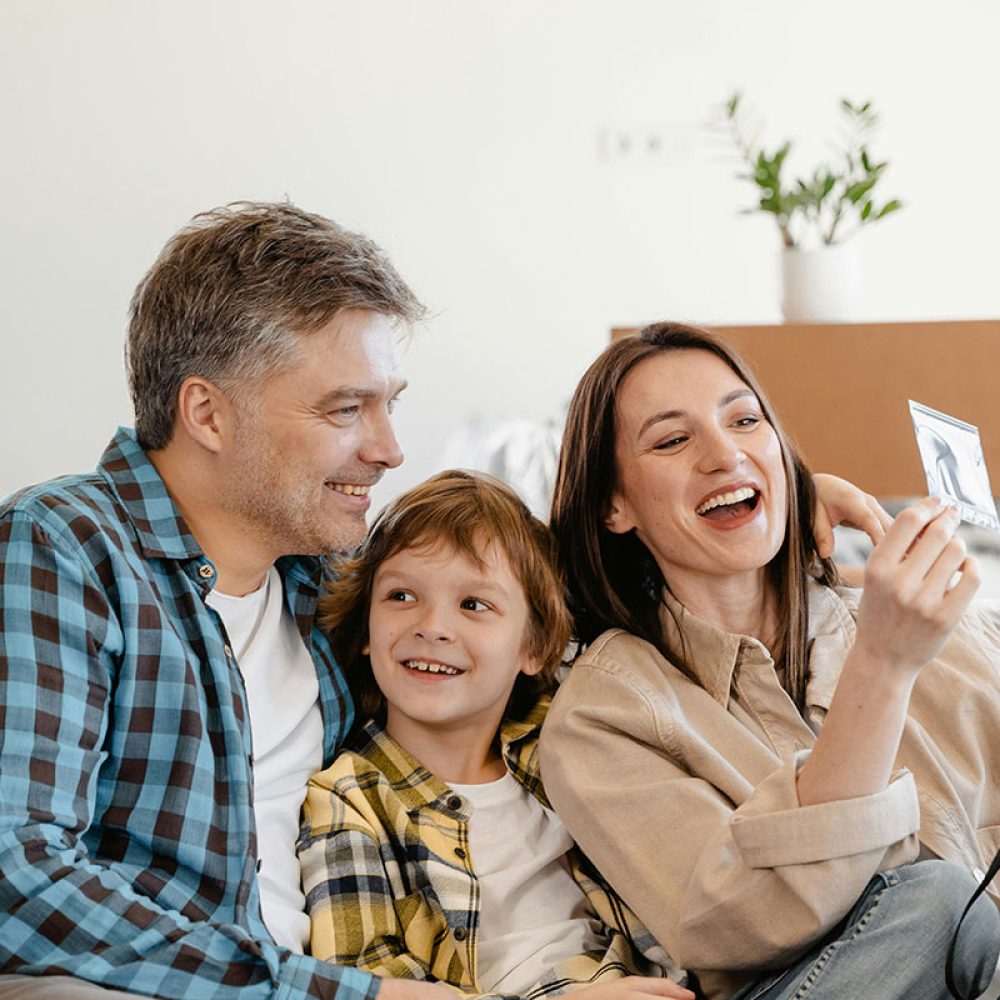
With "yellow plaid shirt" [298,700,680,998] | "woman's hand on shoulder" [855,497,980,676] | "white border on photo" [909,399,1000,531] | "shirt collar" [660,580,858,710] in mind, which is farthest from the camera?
"shirt collar" [660,580,858,710]

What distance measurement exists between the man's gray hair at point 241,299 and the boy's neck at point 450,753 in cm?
41

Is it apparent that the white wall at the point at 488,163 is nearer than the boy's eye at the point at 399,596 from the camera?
No

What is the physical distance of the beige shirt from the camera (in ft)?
3.69

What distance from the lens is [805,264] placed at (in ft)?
8.80

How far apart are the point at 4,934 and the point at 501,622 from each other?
1.91 feet

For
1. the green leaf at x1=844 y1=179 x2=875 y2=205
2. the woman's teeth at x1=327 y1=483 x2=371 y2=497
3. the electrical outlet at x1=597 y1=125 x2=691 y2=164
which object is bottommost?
the woman's teeth at x1=327 y1=483 x2=371 y2=497

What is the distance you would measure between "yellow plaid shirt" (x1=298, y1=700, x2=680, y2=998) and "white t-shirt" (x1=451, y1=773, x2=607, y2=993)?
0.7 inches

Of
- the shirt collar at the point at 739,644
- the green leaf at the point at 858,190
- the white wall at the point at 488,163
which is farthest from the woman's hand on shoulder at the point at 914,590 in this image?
the white wall at the point at 488,163

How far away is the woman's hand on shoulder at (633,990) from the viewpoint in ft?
3.80

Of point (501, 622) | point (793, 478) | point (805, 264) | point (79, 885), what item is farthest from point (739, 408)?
point (805, 264)

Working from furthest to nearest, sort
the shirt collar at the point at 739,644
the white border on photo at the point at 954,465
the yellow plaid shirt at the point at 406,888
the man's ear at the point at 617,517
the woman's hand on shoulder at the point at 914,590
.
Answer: the man's ear at the point at 617,517
the shirt collar at the point at 739,644
the yellow plaid shirt at the point at 406,888
the white border on photo at the point at 954,465
the woman's hand on shoulder at the point at 914,590

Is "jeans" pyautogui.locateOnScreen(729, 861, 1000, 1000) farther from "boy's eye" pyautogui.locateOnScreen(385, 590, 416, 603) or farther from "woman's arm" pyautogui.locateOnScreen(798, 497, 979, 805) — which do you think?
"boy's eye" pyautogui.locateOnScreen(385, 590, 416, 603)

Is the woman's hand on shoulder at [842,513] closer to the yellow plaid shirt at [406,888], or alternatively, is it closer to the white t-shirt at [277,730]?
the yellow plaid shirt at [406,888]

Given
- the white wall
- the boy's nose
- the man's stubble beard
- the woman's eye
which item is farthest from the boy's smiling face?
the white wall
